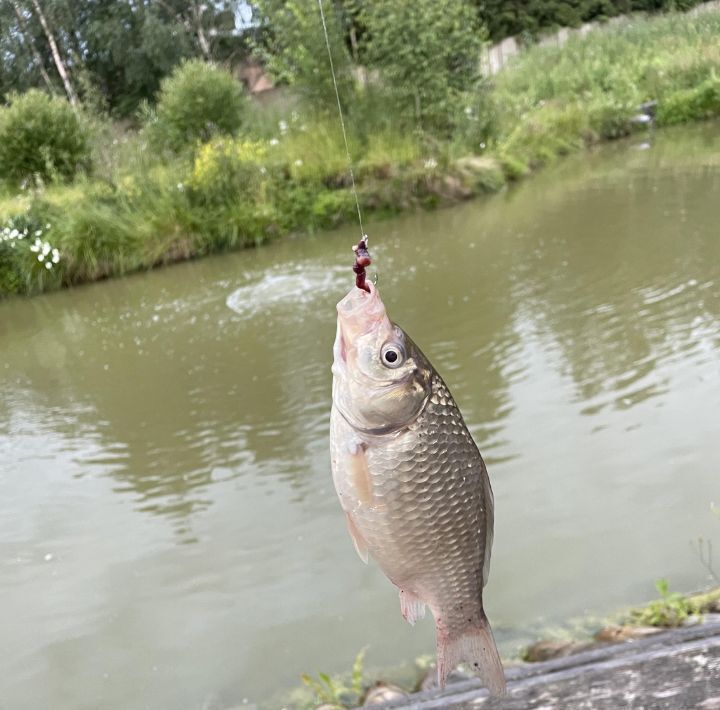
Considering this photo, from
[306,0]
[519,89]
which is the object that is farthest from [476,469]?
[519,89]

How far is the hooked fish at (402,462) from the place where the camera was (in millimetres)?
1219

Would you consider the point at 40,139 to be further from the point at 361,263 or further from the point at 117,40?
the point at 117,40

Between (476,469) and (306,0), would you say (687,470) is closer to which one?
(476,469)

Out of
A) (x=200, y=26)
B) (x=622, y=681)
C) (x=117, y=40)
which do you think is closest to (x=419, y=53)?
(x=622, y=681)

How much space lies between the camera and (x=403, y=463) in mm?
1233

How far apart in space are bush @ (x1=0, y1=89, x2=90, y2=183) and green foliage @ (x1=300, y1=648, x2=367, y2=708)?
11.7 meters

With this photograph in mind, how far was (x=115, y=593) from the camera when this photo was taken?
335 centimetres

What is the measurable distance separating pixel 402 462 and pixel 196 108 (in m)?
13.4

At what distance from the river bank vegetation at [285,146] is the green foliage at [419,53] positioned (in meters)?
Answer: 0.03

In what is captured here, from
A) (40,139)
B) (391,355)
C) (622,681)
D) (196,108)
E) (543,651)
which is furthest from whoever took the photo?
(196,108)

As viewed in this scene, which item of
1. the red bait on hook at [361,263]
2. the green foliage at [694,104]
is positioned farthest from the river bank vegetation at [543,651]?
the green foliage at [694,104]

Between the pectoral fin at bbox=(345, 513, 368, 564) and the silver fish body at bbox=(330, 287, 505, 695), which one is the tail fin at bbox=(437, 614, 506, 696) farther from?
the pectoral fin at bbox=(345, 513, 368, 564)

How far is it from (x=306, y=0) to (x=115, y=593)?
38.1 ft

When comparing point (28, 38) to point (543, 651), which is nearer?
point (543, 651)
